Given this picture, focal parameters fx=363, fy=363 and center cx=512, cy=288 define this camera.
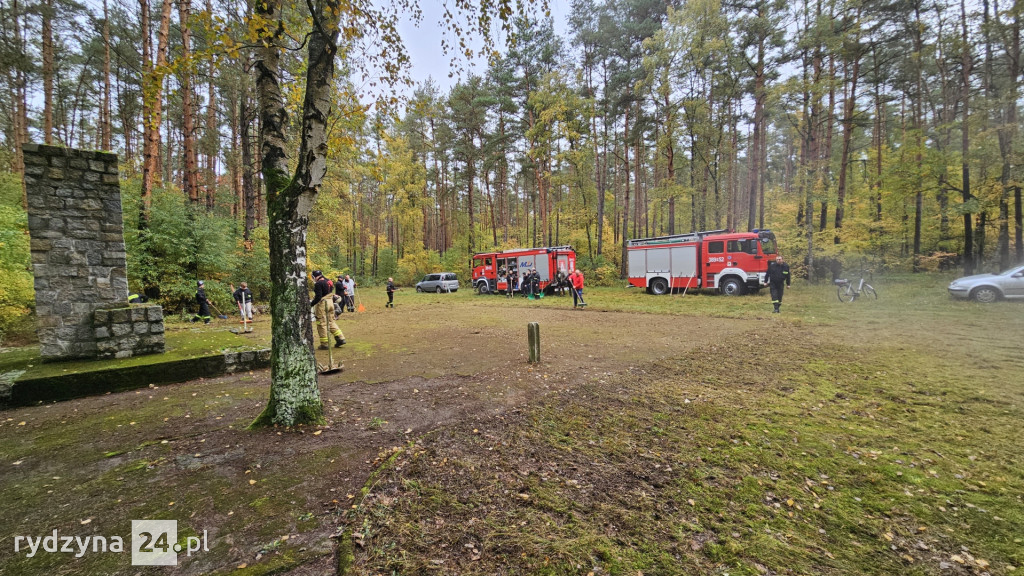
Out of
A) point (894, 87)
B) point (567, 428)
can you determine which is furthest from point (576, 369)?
point (894, 87)

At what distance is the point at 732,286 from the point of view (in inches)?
619

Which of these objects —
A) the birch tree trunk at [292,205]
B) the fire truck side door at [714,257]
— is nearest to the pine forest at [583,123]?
the birch tree trunk at [292,205]

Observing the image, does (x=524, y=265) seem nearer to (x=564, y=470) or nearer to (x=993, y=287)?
(x=993, y=287)

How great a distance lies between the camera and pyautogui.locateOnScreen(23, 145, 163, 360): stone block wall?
509 cm

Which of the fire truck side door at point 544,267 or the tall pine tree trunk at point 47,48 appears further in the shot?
the fire truck side door at point 544,267

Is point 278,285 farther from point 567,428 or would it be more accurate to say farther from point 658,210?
point 658,210

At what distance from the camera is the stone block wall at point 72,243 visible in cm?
509

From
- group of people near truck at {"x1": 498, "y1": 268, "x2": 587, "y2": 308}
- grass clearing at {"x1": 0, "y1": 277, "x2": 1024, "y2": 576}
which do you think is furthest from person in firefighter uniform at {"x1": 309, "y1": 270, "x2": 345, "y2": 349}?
group of people near truck at {"x1": 498, "y1": 268, "x2": 587, "y2": 308}

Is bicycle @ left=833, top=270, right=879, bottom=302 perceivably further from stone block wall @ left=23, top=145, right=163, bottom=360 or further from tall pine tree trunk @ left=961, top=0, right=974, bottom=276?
stone block wall @ left=23, top=145, right=163, bottom=360

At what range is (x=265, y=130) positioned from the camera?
147 inches

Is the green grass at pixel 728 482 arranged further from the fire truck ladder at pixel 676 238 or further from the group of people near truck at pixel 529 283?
the group of people near truck at pixel 529 283

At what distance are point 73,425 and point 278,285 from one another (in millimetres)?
2786

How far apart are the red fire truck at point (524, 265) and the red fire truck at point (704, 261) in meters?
3.46

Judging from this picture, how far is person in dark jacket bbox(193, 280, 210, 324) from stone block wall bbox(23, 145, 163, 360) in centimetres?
551
